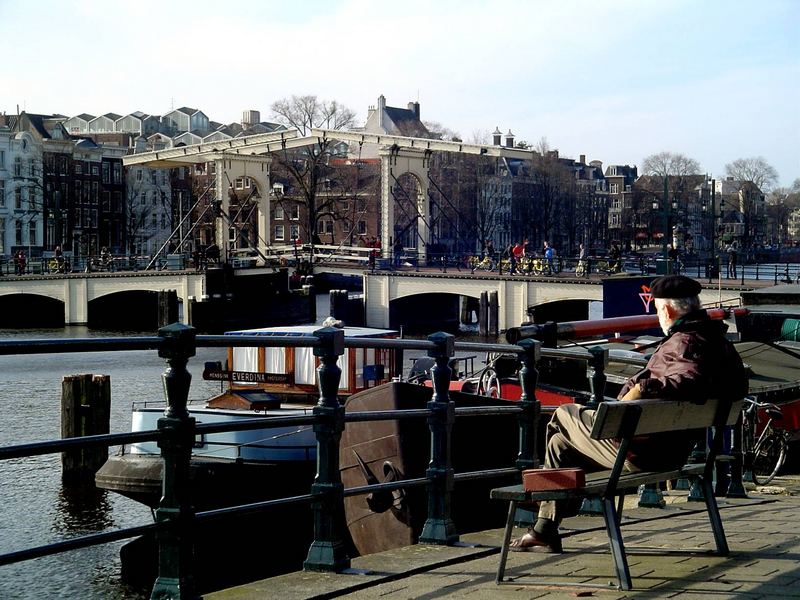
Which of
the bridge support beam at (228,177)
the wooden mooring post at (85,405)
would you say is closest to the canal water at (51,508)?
the wooden mooring post at (85,405)

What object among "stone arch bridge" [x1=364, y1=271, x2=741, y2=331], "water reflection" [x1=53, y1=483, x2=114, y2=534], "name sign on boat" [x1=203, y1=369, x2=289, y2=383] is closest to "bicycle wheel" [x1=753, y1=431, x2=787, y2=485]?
"water reflection" [x1=53, y1=483, x2=114, y2=534]

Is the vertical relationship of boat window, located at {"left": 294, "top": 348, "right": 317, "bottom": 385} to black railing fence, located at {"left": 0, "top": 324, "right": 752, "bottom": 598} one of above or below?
below

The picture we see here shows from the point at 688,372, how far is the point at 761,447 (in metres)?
6.39

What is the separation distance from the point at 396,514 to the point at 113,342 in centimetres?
567

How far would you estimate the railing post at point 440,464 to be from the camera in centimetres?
536

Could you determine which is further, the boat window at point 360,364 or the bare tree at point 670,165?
the bare tree at point 670,165

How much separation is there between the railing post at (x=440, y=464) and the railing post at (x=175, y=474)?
1.54m

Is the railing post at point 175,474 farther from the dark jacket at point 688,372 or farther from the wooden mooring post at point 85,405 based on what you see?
the wooden mooring post at point 85,405

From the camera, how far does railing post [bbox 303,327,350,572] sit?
4.63m

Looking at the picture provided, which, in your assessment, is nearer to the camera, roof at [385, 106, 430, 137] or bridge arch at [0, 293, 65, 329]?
bridge arch at [0, 293, 65, 329]

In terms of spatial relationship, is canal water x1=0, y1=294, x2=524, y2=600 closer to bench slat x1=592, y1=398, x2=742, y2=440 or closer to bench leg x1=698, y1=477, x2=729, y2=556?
bench leg x1=698, y1=477, x2=729, y2=556

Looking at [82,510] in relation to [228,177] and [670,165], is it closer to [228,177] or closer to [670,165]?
[228,177]

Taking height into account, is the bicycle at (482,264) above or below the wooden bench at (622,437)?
above

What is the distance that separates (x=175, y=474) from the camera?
13.2ft
